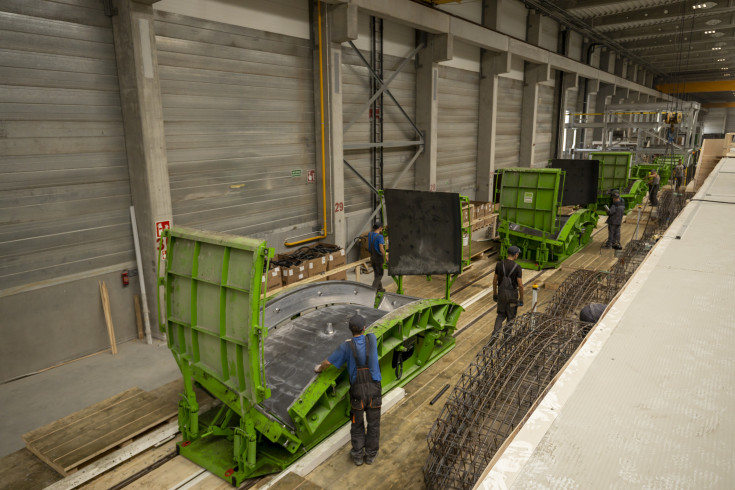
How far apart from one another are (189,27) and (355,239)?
6090 mm

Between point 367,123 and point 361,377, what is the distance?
8.89 metres

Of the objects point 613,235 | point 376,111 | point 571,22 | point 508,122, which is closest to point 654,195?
point 508,122

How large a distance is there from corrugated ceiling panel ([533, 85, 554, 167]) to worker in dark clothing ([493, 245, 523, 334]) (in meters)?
16.3

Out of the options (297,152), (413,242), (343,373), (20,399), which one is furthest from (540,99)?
(20,399)

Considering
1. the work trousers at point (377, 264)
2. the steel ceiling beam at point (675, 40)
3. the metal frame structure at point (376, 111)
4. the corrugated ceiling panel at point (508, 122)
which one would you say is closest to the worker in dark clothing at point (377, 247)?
the work trousers at point (377, 264)

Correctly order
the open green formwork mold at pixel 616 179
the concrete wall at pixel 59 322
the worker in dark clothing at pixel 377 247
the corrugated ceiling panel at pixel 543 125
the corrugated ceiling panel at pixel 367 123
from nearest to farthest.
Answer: the concrete wall at pixel 59 322 < the worker in dark clothing at pixel 377 247 < the corrugated ceiling panel at pixel 367 123 < the open green formwork mold at pixel 616 179 < the corrugated ceiling panel at pixel 543 125

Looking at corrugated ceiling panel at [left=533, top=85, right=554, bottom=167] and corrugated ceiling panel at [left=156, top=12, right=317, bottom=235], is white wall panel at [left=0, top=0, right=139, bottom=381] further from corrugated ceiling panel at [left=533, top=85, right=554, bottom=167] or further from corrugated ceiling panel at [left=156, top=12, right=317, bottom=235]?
corrugated ceiling panel at [left=533, top=85, right=554, bottom=167]

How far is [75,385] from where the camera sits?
21.2 feet

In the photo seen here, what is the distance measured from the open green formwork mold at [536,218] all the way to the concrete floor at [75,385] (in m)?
8.08

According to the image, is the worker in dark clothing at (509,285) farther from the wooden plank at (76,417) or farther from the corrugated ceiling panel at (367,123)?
the corrugated ceiling panel at (367,123)

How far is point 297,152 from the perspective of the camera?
412 inches

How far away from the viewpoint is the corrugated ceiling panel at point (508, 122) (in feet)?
61.8

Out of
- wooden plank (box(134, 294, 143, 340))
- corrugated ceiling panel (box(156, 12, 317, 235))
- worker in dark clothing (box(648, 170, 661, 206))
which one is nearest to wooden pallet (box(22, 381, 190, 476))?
wooden plank (box(134, 294, 143, 340))

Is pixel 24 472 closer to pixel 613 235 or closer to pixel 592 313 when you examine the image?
pixel 592 313
